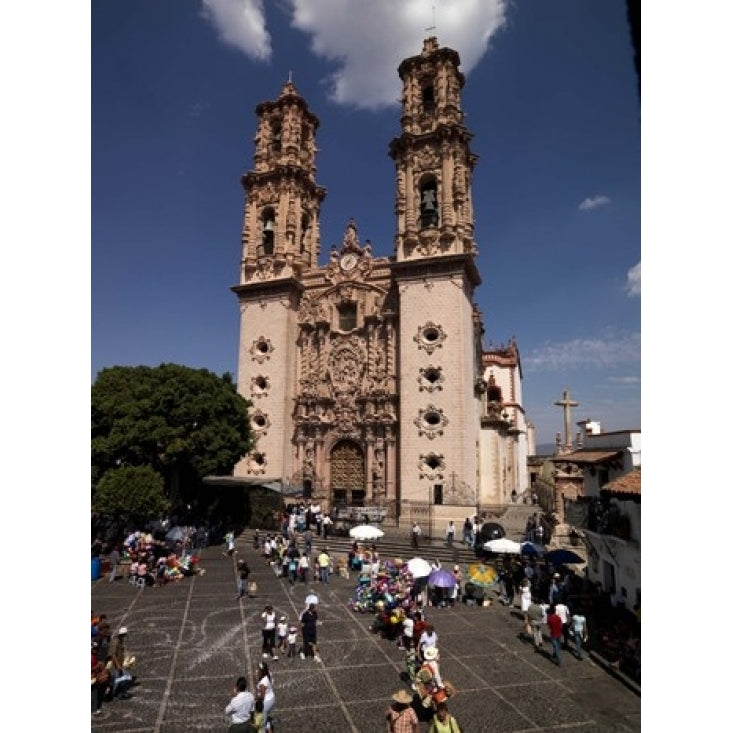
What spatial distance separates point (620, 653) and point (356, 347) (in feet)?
80.9

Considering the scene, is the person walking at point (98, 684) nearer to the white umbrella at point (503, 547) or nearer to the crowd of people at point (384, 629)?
the crowd of people at point (384, 629)

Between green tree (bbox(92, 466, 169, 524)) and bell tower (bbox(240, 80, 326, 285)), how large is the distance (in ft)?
60.8

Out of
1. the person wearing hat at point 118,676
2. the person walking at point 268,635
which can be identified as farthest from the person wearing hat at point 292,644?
the person wearing hat at point 118,676

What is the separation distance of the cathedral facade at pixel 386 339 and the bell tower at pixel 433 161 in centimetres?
9

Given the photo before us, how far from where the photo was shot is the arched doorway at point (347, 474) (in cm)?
3319

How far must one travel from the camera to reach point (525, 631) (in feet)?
47.1

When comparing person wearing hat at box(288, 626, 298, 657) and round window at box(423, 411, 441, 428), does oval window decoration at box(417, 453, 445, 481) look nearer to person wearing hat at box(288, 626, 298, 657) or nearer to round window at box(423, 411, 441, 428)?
round window at box(423, 411, 441, 428)

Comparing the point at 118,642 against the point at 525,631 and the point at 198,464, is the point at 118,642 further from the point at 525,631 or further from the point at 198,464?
the point at 198,464

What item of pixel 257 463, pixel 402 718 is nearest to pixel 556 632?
pixel 402 718

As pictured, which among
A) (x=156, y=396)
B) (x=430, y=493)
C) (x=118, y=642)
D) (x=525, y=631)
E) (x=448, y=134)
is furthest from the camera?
(x=448, y=134)

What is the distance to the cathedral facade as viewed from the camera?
30.7m

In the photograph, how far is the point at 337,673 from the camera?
37.4 feet

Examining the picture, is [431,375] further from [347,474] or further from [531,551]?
[531,551]
